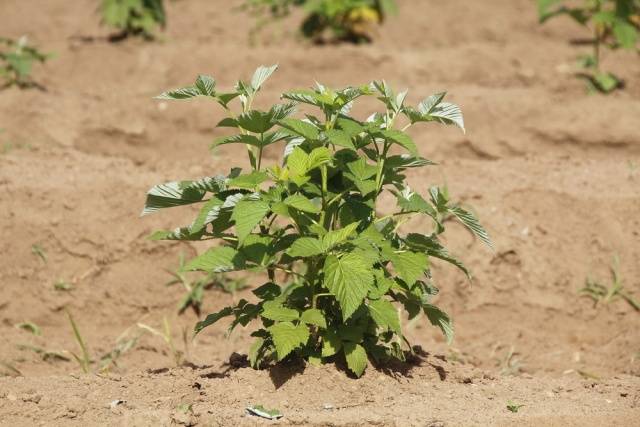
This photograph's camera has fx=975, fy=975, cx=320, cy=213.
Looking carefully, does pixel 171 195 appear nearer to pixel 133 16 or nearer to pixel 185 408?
pixel 185 408

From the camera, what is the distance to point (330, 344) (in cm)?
312

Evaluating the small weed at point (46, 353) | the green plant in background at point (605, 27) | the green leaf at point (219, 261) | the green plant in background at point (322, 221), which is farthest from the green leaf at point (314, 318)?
the green plant in background at point (605, 27)

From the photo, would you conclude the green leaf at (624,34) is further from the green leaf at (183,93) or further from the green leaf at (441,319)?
the green leaf at (183,93)

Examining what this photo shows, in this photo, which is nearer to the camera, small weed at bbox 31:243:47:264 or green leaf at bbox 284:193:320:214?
green leaf at bbox 284:193:320:214

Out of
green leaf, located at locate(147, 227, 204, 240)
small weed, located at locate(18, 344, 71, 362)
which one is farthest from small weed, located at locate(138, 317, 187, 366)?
green leaf, located at locate(147, 227, 204, 240)

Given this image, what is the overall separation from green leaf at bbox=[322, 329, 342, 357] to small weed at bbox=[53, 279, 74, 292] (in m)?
1.91

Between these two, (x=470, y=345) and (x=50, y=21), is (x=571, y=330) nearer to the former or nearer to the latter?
(x=470, y=345)

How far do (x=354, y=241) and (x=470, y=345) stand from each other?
67.1 inches

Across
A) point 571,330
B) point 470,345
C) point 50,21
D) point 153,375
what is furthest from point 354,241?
point 50,21

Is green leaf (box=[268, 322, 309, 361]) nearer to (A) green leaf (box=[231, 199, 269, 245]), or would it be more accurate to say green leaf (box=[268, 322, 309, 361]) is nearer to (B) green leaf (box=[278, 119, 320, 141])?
(A) green leaf (box=[231, 199, 269, 245])

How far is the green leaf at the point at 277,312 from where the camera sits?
9.78 feet

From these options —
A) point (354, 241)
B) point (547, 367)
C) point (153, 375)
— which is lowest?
point (547, 367)

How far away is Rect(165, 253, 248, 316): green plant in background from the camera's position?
179 inches

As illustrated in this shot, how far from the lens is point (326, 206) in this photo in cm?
310
